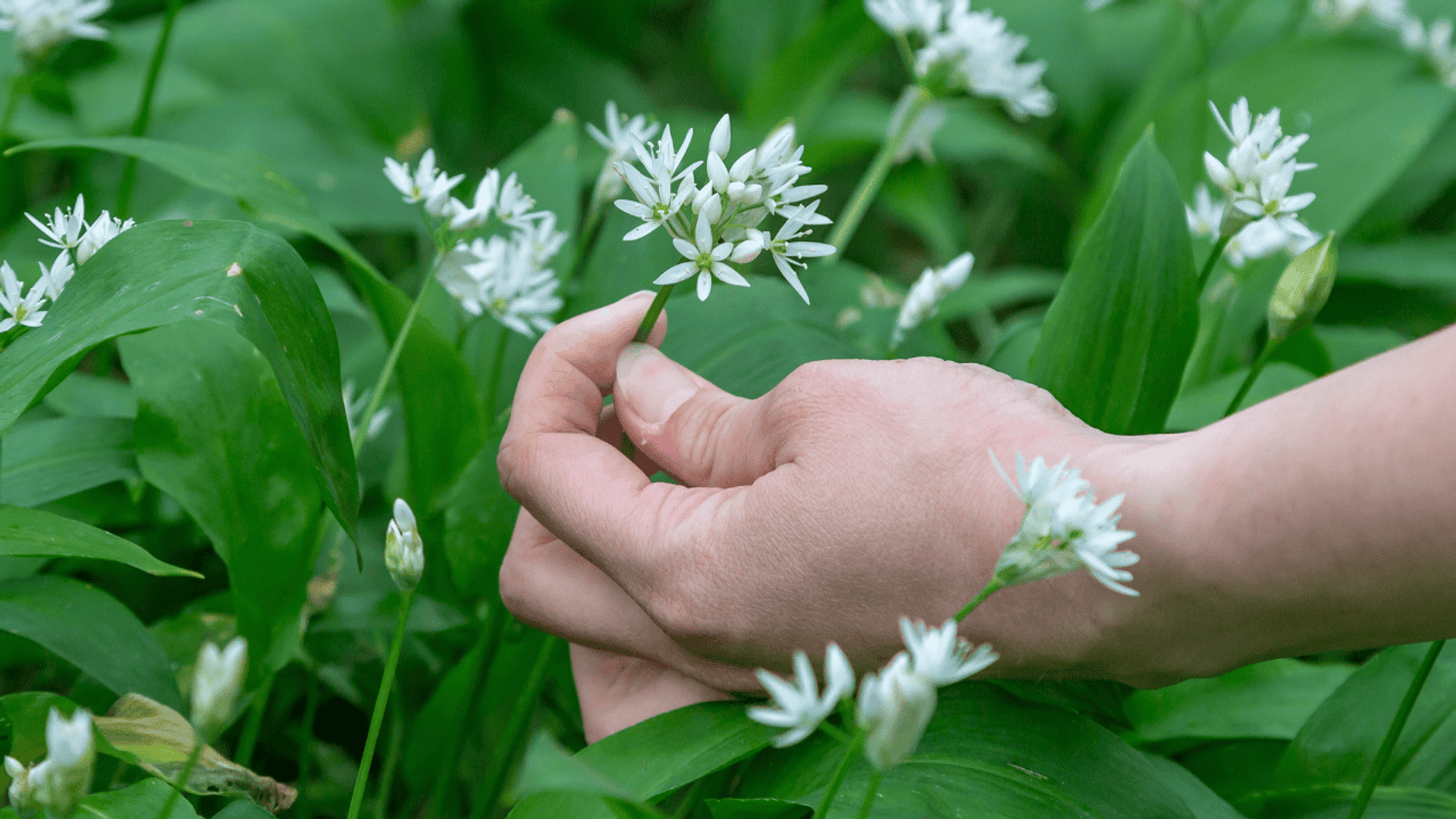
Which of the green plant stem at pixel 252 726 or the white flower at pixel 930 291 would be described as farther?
the white flower at pixel 930 291

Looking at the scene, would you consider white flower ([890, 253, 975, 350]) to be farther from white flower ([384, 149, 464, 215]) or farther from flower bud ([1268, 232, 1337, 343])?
white flower ([384, 149, 464, 215])

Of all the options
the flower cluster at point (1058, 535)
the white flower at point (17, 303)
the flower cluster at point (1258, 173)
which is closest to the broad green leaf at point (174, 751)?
the white flower at point (17, 303)

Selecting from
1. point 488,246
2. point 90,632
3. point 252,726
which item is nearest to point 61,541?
point 90,632

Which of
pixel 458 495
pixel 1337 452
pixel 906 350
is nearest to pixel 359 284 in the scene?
pixel 458 495

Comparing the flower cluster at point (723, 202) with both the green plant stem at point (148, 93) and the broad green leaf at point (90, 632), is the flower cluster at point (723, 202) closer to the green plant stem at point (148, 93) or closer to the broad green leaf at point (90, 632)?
the broad green leaf at point (90, 632)

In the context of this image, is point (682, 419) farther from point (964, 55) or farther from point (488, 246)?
point (964, 55)
